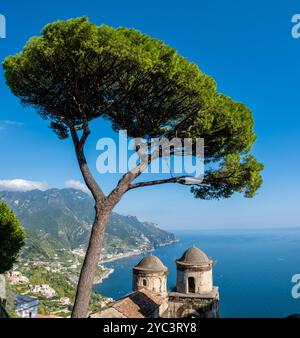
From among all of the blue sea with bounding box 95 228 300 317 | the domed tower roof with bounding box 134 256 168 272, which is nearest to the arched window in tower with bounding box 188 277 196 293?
the domed tower roof with bounding box 134 256 168 272

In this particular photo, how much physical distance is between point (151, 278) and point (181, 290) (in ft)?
6.51

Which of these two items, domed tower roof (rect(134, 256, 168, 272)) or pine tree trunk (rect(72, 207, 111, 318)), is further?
domed tower roof (rect(134, 256, 168, 272))

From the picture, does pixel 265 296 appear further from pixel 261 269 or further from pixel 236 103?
pixel 236 103

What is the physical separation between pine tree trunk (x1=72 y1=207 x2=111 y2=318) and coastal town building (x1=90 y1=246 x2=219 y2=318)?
8.57 meters

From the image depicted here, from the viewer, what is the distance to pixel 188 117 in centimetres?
997

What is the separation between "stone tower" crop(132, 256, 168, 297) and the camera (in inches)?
750

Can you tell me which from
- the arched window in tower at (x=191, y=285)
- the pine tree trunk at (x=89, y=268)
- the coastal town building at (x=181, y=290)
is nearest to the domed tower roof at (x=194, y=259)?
the coastal town building at (x=181, y=290)

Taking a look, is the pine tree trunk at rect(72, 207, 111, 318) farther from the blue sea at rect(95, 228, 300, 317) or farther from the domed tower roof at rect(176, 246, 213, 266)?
the blue sea at rect(95, 228, 300, 317)

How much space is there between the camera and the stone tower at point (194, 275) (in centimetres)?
1828

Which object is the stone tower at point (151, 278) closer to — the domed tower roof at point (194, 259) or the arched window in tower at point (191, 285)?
the domed tower roof at point (194, 259)

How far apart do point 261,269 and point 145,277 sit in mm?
93459

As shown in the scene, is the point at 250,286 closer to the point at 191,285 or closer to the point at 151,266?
the point at 191,285

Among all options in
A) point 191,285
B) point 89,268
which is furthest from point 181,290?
point 89,268
